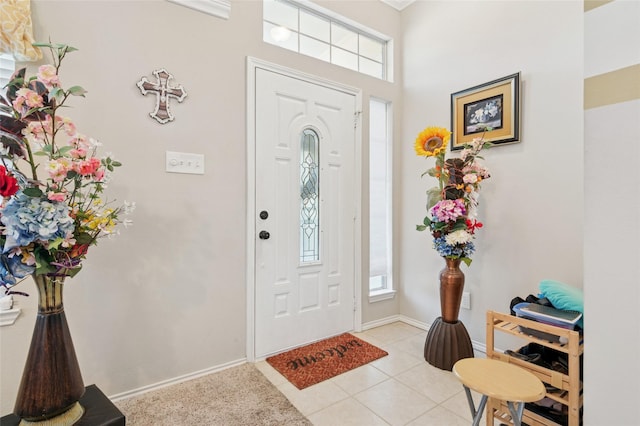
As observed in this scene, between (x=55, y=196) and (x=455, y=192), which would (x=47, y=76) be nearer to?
(x=55, y=196)

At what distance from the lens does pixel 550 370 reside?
4.89 feet

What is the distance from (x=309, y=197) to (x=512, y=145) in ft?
5.23

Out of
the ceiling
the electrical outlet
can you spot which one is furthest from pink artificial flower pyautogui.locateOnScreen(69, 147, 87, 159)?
the ceiling

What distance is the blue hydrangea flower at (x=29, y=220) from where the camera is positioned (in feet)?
3.32

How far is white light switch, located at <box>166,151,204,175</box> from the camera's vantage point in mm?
2055

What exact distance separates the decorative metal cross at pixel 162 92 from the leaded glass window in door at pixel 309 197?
3.26 feet

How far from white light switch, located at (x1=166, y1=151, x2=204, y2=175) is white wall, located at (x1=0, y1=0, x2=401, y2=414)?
0.04 meters

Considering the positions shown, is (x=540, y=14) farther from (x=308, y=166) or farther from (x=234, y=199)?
(x=234, y=199)

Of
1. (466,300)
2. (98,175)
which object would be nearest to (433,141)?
(466,300)

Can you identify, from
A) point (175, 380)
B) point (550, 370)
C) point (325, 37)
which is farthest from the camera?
point (325, 37)

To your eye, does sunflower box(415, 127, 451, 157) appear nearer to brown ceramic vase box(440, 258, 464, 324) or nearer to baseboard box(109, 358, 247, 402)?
brown ceramic vase box(440, 258, 464, 324)

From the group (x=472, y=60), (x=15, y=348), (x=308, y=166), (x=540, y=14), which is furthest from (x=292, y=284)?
(x=540, y=14)

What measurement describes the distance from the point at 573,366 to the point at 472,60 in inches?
90.3

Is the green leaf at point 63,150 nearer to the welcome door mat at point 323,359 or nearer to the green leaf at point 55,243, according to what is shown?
the green leaf at point 55,243
